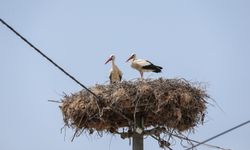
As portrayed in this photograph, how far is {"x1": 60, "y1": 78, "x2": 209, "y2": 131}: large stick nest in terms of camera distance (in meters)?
8.30

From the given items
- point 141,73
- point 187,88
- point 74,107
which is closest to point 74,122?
point 74,107

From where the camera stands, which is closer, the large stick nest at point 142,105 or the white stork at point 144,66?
the large stick nest at point 142,105

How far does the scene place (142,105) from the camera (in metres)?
8.31

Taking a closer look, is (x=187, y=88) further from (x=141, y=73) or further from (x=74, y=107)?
(x=141, y=73)

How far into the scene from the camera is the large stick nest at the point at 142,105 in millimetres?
8297

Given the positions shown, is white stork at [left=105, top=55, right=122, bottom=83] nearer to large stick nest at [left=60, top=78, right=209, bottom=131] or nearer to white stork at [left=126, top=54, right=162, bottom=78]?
white stork at [left=126, top=54, right=162, bottom=78]

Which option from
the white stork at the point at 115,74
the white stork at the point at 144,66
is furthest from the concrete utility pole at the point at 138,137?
the white stork at the point at 115,74

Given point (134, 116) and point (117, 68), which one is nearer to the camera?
point (134, 116)

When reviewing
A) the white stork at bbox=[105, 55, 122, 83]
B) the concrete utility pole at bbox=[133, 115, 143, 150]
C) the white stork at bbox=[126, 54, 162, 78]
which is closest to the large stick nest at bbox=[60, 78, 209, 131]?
the concrete utility pole at bbox=[133, 115, 143, 150]

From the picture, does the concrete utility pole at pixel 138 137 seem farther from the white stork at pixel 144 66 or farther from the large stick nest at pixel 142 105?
the white stork at pixel 144 66

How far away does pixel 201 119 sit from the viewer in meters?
8.73

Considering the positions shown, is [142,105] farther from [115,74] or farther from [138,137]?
[115,74]

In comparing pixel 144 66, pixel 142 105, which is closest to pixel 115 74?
pixel 144 66

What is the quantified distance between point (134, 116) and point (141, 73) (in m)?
3.09
